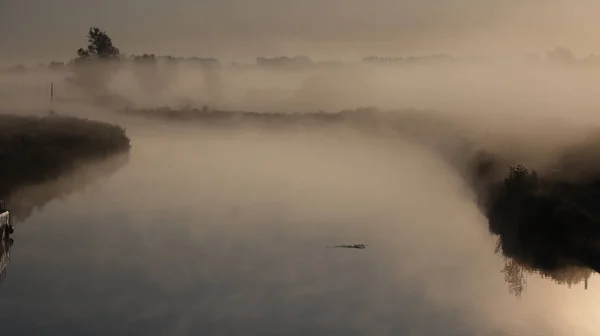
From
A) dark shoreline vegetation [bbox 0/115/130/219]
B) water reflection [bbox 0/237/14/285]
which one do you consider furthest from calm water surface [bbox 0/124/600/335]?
dark shoreline vegetation [bbox 0/115/130/219]

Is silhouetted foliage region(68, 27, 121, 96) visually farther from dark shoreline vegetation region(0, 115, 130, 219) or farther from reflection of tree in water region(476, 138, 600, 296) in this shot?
reflection of tree in water region(476, 138, 600, 296)

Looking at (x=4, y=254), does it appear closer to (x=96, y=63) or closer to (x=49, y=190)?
(x=49, y=190)

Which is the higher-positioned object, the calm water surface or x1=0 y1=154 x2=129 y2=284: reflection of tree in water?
x1=0 y1=154 x2=129 y2=284: reflection of tree in water

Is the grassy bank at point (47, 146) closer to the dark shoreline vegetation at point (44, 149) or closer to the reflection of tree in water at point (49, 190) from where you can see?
the dark shoreline vegetation at point (44, 149)

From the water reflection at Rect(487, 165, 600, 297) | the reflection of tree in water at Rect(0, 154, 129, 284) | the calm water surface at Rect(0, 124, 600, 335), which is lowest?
the calm water surface at Rect(0, 124, 600, 335)

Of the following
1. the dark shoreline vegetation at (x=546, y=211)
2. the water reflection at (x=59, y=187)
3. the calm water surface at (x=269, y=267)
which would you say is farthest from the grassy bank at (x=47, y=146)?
the dark shoreline vegetation at (x=546, y=211)

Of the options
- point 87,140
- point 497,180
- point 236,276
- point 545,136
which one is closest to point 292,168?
point 87,140

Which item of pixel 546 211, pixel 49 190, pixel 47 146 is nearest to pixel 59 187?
pixel 49 190
